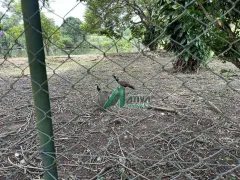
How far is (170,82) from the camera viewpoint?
101 inches

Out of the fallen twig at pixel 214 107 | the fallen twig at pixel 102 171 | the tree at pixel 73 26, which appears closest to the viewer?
the tree at pixel 73 26

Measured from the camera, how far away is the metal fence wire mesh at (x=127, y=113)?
0.57 metres

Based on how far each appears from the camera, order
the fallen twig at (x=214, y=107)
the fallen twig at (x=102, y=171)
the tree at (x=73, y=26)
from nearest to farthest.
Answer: the tree at (x=73, y=26), the fallen twig at (x=102, y=171), the fallen twig at (x=214, y=107)

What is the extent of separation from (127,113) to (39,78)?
3.57ft

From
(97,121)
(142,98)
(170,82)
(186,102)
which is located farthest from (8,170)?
(170,82)

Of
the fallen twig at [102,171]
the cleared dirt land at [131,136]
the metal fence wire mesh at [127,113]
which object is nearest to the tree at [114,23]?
the metal fence wire mesh at [127,113]

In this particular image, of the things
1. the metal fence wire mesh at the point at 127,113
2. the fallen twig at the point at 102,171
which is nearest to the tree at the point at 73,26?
the metal fence wire mesh at the point at 127,113

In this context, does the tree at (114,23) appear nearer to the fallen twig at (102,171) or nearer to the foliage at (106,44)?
the foliage at (106,44)

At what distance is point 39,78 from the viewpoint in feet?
1.82

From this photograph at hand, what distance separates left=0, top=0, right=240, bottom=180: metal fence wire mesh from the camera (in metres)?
0.57

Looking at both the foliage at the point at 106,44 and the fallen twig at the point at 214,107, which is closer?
the foliage at the point at 106,44

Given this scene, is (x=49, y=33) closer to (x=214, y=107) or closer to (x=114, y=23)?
(x=114, y=23)

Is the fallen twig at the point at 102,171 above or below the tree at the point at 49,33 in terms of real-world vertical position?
below

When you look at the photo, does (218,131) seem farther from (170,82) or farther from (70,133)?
(170,82)
